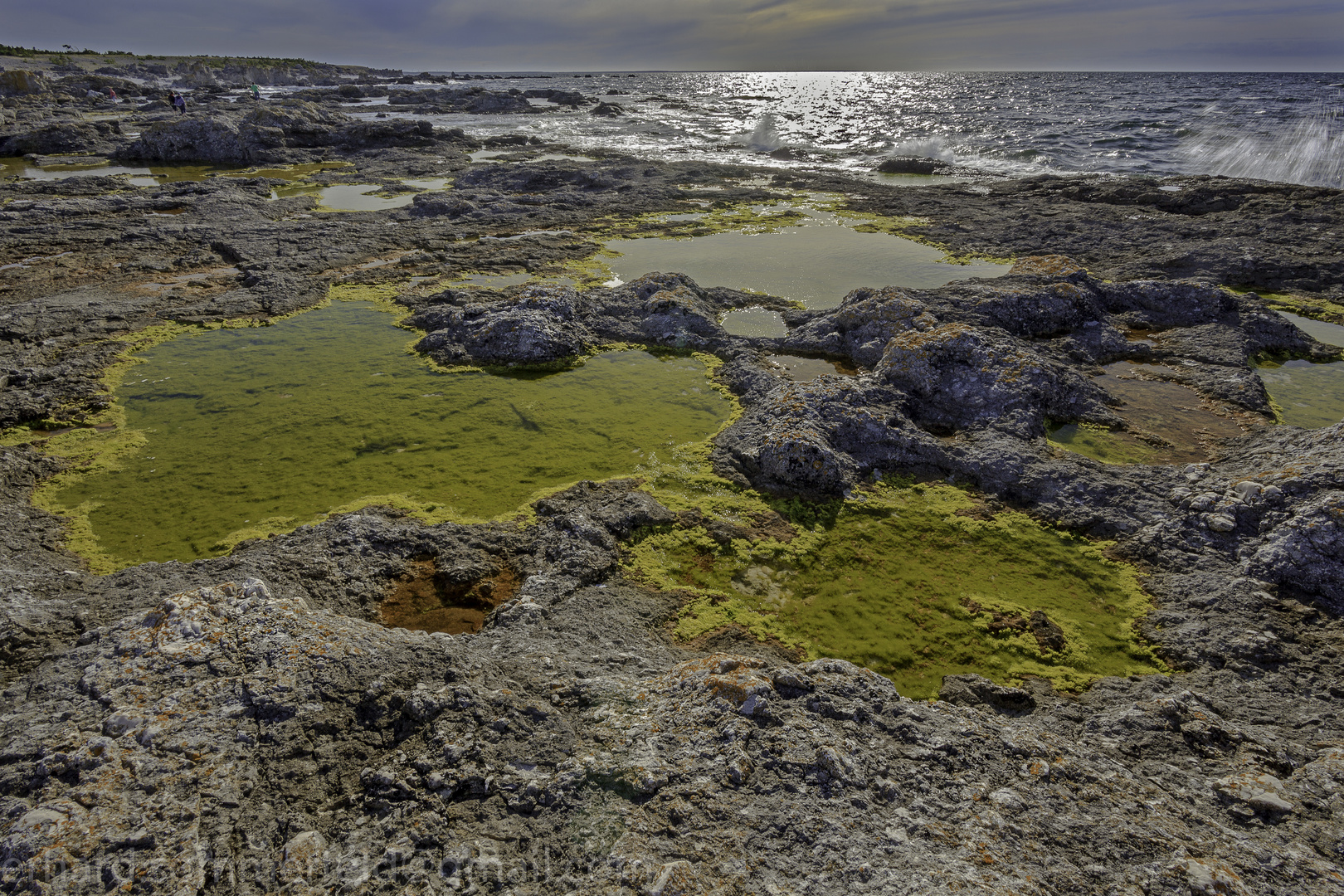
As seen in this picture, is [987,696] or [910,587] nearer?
[987,696]

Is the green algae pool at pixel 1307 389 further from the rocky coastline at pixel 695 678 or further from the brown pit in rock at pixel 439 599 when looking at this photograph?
the brown pit in rock at pixel 439 599

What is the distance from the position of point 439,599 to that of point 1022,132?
4771cm

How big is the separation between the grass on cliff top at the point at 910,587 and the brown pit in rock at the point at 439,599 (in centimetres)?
125

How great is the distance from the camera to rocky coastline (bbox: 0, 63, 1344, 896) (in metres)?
2.66

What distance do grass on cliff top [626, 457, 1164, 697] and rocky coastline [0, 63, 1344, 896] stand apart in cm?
24

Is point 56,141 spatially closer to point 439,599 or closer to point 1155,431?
point 439,599

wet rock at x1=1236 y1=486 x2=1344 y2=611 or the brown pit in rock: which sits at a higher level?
wet rock at x1=1236 y1=486 x2=1344 y2=611

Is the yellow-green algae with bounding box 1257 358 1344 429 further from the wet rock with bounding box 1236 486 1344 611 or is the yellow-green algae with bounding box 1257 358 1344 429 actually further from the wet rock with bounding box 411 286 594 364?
the wet rock with bounding box 411 286 594 364

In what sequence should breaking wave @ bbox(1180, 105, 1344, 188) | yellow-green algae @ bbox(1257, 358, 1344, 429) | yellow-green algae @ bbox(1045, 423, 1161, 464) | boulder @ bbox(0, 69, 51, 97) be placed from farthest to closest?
boulder @ bbox(0, 69, 51, 97), breaking wave @ bbox(1180, 105, 1344, 188), yellow-green algae @ bbox(1257, 358, 1344, 429), yellow-green algae @ bbox(1045, 423, 1161, 464)

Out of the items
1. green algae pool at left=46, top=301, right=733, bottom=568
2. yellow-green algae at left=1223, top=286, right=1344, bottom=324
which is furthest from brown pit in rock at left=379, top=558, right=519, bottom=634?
yellow-green algae at left=1223, top=286, right=1344, bottom=324

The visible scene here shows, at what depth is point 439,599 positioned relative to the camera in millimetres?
5191

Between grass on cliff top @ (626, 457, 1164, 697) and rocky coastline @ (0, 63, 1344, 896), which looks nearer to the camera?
rocky coastline @ (0, 63, 1344, 896)

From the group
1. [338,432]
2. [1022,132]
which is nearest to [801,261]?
[338,432]

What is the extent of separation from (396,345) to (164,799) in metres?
8.40
